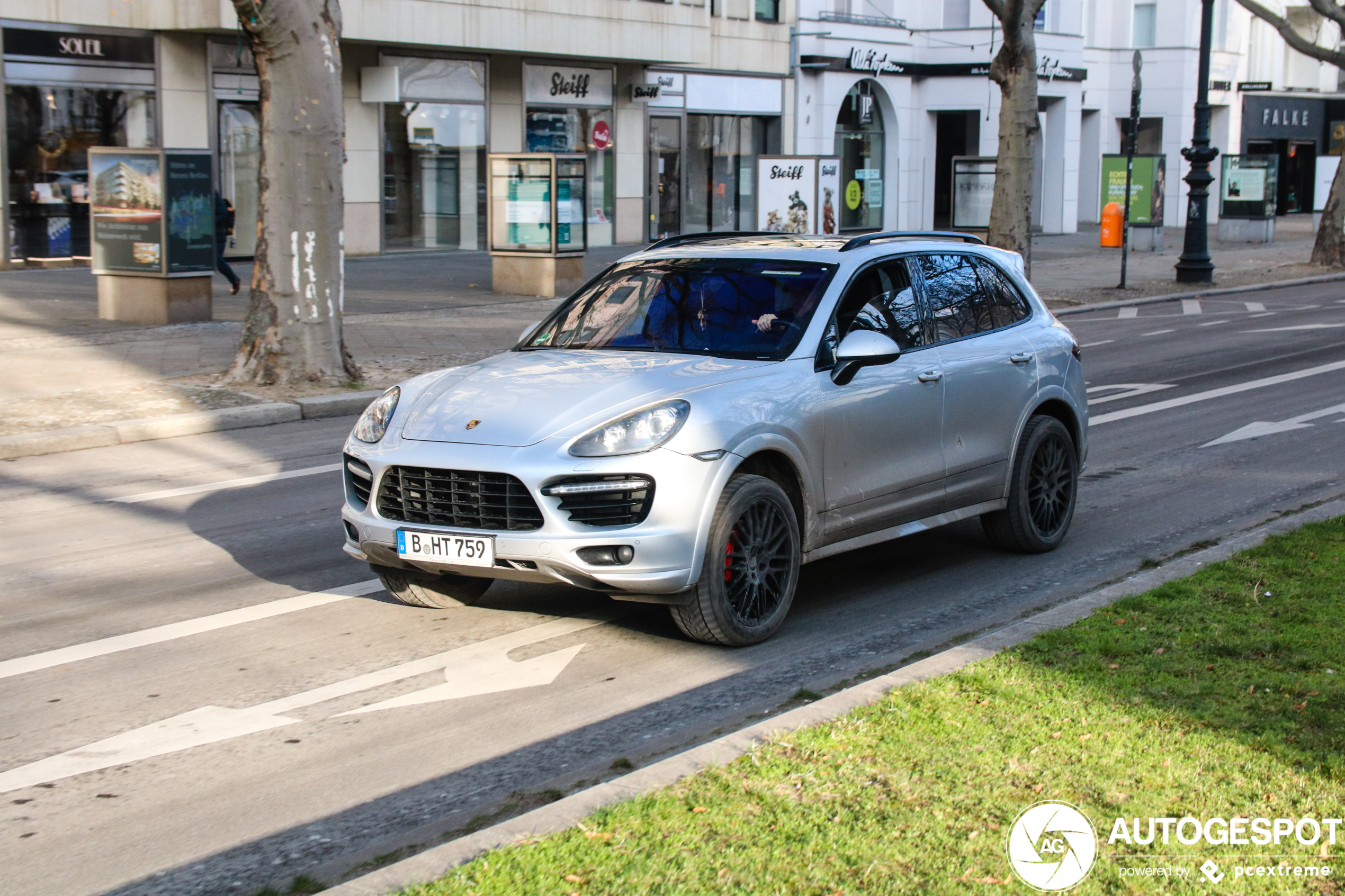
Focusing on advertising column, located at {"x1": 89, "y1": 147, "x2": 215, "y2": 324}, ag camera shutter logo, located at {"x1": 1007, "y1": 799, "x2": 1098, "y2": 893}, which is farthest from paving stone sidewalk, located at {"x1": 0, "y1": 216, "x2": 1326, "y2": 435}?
ag camera shutter logo, located at {"x1": 1007, "y1": 799, "x2": 1098, "y2": 893}

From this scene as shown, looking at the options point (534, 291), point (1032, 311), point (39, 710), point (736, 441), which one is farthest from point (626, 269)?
point (534, 291)

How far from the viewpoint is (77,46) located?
25.1 meters

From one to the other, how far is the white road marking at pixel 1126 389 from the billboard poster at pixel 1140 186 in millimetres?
23200

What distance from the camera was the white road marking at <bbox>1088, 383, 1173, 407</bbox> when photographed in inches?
552

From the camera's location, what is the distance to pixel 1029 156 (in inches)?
952

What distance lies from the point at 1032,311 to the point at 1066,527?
4.00 feet

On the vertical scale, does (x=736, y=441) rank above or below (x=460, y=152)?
below

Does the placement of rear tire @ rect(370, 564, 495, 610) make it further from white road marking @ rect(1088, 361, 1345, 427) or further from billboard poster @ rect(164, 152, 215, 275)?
billboard poster @ rect(164, 152, 215, 275)

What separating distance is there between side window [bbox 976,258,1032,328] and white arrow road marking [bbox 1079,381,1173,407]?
228 inches

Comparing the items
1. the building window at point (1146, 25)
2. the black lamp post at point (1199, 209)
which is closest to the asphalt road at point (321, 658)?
the black lamp post at point (1199, 209)

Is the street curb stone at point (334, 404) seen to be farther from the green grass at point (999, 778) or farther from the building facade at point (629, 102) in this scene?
the green grass at point (999, 778)

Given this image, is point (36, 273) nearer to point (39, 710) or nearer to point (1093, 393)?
point (1093, 393)

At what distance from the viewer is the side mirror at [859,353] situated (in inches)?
257

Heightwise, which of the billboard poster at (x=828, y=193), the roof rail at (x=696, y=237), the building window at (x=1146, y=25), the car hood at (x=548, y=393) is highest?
the building window at (x=1146, y=25)
